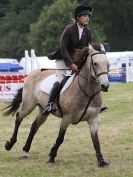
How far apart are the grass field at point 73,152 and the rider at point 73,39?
3.27 feet

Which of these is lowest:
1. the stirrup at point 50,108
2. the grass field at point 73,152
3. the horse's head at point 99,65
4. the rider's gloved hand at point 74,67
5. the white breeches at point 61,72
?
the grass field at point 73,152

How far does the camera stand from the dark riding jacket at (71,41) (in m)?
9.42

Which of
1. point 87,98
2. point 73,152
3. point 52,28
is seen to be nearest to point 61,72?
point 87,98

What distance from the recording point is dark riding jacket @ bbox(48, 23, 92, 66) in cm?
942

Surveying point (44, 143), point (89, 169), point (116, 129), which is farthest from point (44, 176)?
point (116, 129)

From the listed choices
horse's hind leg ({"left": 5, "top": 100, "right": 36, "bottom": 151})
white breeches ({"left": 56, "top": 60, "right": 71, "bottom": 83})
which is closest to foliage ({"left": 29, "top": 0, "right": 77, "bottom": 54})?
horse's hind leg ({"left": 5, "top": 100, "right": 36, "bottom": 151})

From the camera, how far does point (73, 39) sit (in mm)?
9484

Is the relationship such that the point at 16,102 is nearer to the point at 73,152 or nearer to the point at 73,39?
the point at 73,152

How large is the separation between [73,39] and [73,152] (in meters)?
2.28

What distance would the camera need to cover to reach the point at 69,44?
31.4 feet

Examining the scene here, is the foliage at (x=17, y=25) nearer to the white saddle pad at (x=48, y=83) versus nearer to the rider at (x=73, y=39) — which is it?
the white saddle pad at (x=48, y=83)

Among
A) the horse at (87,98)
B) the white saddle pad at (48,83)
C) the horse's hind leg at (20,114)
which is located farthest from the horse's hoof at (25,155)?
the white saddle pad at (48,83)

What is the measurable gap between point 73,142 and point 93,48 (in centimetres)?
337

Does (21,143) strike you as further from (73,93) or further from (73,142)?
(73,93)
